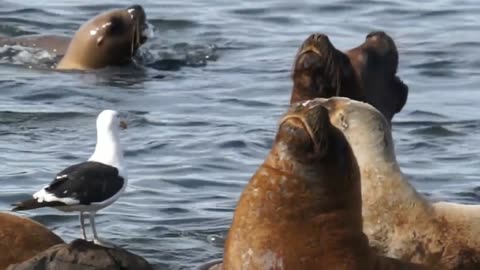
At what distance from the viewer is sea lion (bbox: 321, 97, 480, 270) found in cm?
704

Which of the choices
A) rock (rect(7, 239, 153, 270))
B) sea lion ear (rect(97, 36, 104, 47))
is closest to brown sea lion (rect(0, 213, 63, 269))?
rock (rect(7, 239, 153, 270))

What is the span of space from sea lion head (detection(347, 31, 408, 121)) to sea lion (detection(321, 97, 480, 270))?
79.8 inches

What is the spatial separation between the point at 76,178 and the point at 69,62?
7.30 m

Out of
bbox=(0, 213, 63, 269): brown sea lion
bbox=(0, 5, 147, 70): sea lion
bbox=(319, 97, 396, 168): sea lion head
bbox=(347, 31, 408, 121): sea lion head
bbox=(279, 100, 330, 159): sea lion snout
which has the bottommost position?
bbox=(0, 5, 147, 70): sea lion

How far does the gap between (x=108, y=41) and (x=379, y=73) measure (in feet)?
20.8

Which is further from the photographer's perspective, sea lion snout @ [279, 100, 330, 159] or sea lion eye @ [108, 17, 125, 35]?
sea lion eye @ [108, 17, 125, 35]

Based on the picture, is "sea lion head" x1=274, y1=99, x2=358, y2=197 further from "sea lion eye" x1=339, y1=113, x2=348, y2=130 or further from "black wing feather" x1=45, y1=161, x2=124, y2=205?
"black wing feather" x1=45, y1=161, x2=124, y2=205

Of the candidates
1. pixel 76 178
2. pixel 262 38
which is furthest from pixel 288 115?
pixel 262 38

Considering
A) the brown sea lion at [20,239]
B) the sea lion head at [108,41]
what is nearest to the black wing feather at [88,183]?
the brown sea lion at [20,239]

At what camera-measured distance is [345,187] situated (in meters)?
6.45

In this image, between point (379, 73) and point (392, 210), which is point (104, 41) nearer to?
point (379, 73)

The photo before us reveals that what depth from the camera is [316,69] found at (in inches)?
339

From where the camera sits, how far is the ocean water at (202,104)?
974 cm

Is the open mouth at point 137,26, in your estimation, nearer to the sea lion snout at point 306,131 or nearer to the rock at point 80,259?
the rock at point 80,259
